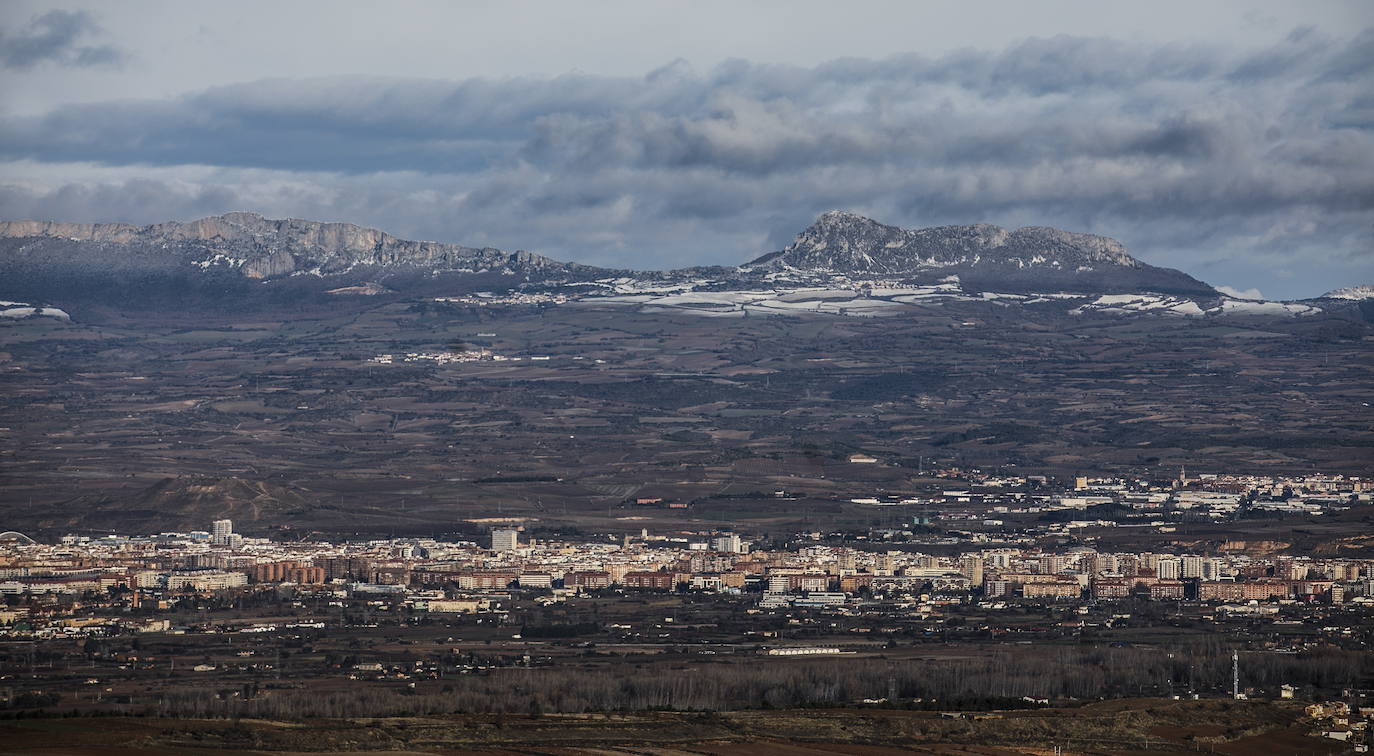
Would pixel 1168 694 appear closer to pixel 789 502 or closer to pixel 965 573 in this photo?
pixel 965 573

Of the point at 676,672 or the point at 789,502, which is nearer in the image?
the point at 676,672

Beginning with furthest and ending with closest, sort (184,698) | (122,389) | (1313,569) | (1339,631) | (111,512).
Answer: (122,389), (111,512), (1313,569), (1339,631), (184,698)

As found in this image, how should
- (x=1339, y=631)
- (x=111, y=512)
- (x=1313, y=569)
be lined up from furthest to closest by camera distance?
1. (x=111, y=512)
2. (x=1313, y=569)
3. (x=1339, y=631)

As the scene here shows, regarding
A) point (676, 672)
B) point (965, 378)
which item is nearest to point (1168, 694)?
point (676, 672)

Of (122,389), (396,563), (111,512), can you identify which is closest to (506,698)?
(396,563)

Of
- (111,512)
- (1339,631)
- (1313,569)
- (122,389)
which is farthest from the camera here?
(122,389)

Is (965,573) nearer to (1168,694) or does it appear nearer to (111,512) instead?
(1168,694)

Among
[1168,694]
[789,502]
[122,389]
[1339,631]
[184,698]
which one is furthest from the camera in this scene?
[122,389]

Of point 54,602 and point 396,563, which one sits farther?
point 396,563
